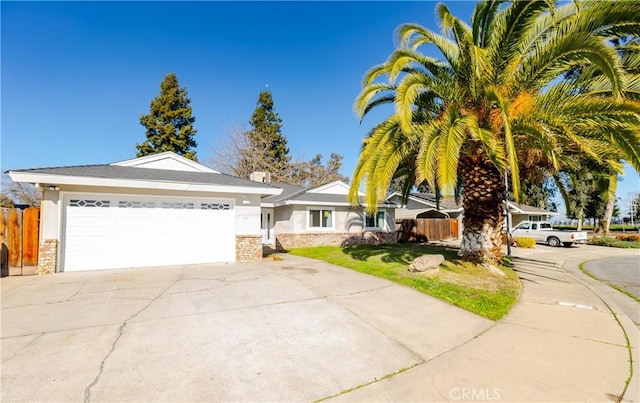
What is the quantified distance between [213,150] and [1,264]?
25.0m

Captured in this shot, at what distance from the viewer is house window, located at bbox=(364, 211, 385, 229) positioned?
19548 mm

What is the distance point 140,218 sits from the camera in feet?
33.2

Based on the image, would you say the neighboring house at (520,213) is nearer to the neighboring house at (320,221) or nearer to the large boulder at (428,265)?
the neighboring house at (320,221)

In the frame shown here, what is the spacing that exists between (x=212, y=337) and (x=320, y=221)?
13.7m

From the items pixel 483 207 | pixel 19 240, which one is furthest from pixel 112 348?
pixel 483 207

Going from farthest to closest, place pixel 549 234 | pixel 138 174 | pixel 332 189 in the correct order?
pixel 549 234 < pixel 332 189 < pixel 138 174

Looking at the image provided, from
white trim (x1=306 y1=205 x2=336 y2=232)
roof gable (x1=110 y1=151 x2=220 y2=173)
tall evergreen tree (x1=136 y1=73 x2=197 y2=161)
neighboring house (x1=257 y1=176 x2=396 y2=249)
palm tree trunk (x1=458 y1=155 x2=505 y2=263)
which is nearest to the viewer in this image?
palm tree trunk (x1=458 y1=155 x2=505 y2=263)

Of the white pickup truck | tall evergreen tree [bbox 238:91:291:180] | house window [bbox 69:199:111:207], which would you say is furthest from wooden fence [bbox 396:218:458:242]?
tall evergreen tree [bbox 238:91:291:180]

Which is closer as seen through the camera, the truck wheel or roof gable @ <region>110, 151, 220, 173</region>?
roof gable @ <region>110, 151, 220, 173</region>

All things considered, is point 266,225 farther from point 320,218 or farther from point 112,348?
point 112,348

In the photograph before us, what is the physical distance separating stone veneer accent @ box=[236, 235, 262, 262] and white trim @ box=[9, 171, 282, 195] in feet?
6.08

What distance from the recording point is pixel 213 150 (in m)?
32.1

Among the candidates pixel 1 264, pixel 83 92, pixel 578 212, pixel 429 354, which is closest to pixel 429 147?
pixel 429 354

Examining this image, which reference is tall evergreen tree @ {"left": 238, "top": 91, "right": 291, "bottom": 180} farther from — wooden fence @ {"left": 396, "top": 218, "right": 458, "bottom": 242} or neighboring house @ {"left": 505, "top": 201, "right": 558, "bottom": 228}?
neighboring house @ {"left": 505, "top": 201, "right": 558, "bottom": 228}
